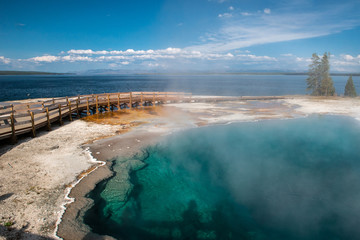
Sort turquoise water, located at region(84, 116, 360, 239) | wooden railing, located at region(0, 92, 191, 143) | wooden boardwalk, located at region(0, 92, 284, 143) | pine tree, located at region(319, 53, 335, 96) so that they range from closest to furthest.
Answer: turquoise water, located at region(84, 116, 360, 239) → wooden railing, located at region(0, 92, 191, 143) → wooden boardwalk, located at region(0, 92, 284, 143) → pine tree, located at region(319, 53, 335, 96)

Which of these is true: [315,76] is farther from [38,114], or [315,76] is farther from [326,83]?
[38,114]

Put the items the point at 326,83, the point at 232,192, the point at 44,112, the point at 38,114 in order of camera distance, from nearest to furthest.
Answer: the point at 232,192 < the point at 44,112 < the point at 38,114 < the point at 326,83

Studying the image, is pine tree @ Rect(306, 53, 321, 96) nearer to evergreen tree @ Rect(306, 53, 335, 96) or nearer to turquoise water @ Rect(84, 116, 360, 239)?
evergreen tree @ Rect(306, 53, 335, 96)

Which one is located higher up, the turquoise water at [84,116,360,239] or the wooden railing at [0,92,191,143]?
the wooden railing at [0,92,191,143]

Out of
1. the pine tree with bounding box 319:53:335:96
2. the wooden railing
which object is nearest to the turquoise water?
the wooden railing

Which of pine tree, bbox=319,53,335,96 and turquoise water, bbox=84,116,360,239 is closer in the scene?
turquoise water, bbox=84,116,360,239

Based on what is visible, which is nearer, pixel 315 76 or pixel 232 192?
pixel 232 192

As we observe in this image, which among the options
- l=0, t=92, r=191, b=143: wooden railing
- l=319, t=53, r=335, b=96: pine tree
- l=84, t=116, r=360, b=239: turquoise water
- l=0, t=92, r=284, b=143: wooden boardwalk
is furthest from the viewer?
l=319, t=53, r=335, b=96: pine tree

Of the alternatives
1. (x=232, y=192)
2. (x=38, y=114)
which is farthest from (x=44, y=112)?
(x=232, y=192)

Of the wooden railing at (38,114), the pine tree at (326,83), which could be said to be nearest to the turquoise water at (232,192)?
the wooden railing at (38,114)

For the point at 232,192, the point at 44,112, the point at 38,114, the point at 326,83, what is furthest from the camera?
the point at 326,83
